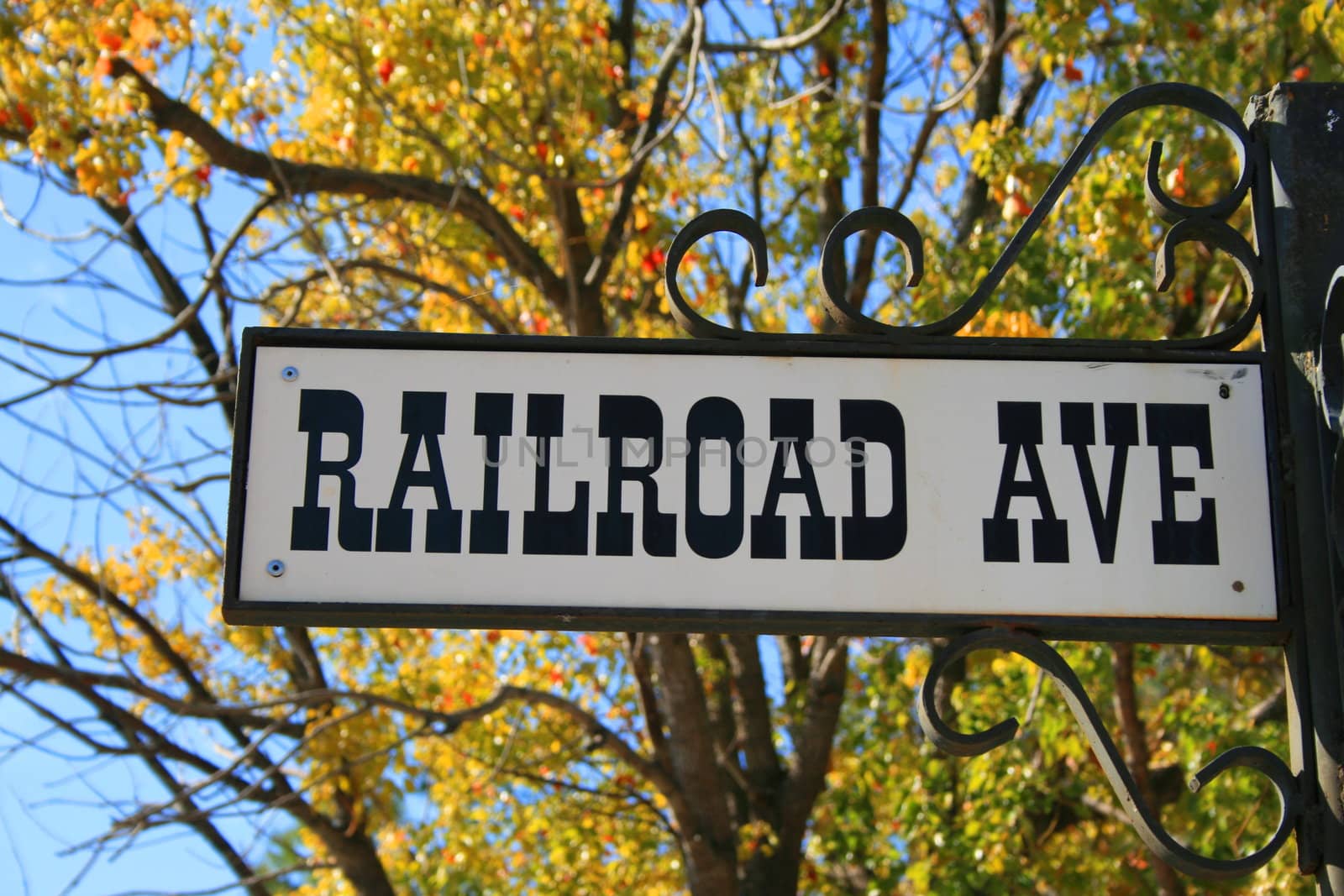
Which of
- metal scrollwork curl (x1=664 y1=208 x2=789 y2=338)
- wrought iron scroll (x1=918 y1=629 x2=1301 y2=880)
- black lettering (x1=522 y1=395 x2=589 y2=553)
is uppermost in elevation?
metal scrollwork curl (x1=664 y1=208 x2=789 y2=338)

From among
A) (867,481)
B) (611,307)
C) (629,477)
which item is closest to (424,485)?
(629,477)

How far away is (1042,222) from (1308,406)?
43 cm

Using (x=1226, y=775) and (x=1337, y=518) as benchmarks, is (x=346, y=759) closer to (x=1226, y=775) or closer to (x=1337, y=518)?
(x=1226, y=775)

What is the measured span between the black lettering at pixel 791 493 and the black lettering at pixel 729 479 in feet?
0.10

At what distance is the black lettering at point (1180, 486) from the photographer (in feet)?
6.15

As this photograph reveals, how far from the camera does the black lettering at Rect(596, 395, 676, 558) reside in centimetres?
190

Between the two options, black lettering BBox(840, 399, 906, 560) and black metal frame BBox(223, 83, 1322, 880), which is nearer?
black metal frame BBox(223, 83, 1322, 880)

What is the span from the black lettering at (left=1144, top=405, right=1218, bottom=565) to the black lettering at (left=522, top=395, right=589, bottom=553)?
0.76 m

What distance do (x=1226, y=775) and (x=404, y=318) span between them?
4.96 metres

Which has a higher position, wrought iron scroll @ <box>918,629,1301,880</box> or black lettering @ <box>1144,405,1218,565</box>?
black lettering @ <box>1144,405,1218,565</box>

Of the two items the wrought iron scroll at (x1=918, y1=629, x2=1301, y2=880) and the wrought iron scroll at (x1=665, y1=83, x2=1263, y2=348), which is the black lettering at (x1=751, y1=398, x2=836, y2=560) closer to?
the wrought iron scroll at (x1=665, y1=83, x2=1263, y2=348)

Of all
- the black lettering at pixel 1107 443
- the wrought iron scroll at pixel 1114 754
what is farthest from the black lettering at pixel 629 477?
the black lettering at pixel 1107 443

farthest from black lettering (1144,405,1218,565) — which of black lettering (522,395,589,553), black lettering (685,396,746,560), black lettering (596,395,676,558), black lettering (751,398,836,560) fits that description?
black lettering (522,395,589,553)

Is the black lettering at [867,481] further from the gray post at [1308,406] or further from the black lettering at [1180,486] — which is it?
the gray post at [1308,406]
